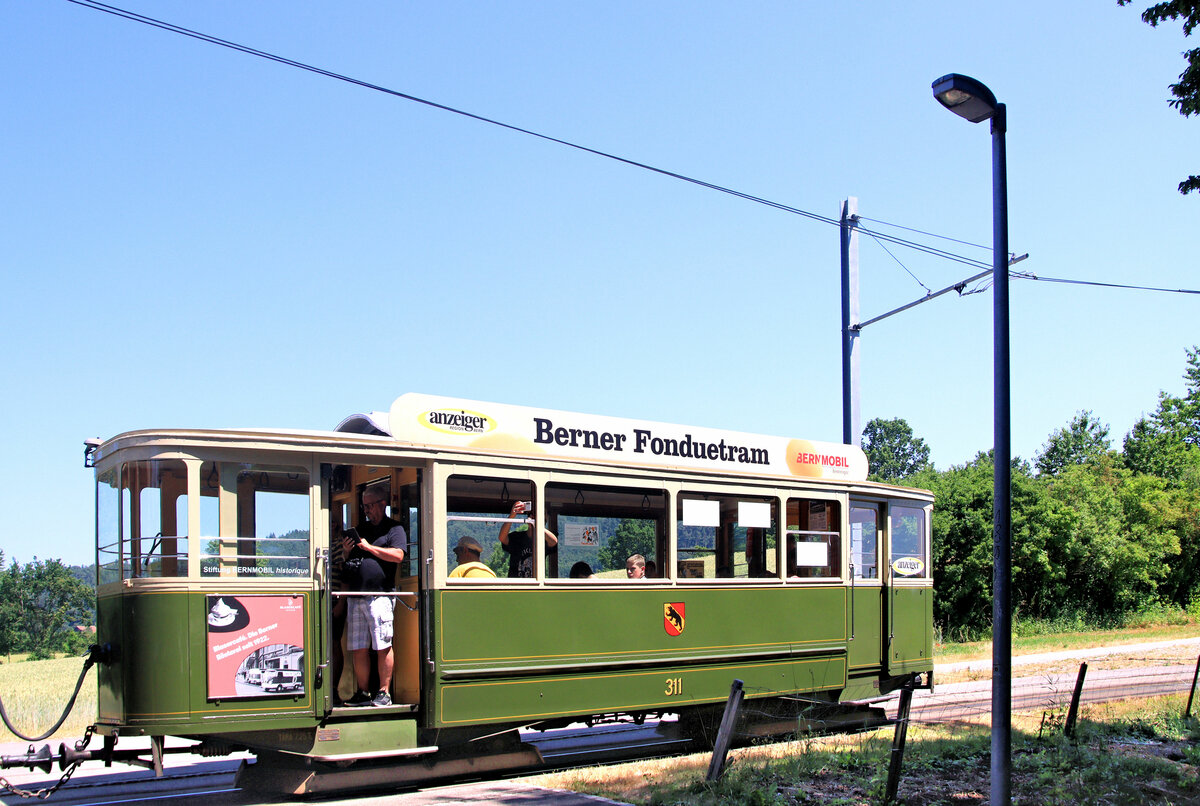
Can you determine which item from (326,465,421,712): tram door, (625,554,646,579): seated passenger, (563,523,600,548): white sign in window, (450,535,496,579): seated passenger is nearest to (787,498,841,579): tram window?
(625,554,646,579): seated passenger

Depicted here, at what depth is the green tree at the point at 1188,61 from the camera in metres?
10.3

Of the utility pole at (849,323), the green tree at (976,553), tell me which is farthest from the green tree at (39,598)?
the utility pole at (849,323)

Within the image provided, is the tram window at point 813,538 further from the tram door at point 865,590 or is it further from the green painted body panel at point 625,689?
the green painted body panel at point 625,689

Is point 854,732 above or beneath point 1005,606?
beneath

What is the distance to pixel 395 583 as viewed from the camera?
9.48m

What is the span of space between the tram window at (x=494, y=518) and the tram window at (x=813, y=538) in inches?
142

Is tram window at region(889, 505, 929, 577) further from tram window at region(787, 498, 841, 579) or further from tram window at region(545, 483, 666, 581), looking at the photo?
tram window at region(545, 483, 666, 581)

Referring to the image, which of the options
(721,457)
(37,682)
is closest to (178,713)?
(721,457)

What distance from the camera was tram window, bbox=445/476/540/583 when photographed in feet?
31.7

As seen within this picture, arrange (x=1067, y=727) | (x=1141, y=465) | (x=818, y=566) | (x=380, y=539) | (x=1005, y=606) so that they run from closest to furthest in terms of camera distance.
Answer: (x=1005, y=606) < (x=380, y=539) < (x=1067, y=727) < (x=818, y=566) < (x=1141, y=465)

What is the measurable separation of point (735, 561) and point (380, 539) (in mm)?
4310

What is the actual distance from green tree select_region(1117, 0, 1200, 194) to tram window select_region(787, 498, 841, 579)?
514 centimetres

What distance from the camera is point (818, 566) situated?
1248 cm

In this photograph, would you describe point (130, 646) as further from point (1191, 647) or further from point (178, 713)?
point (1191, 647)
